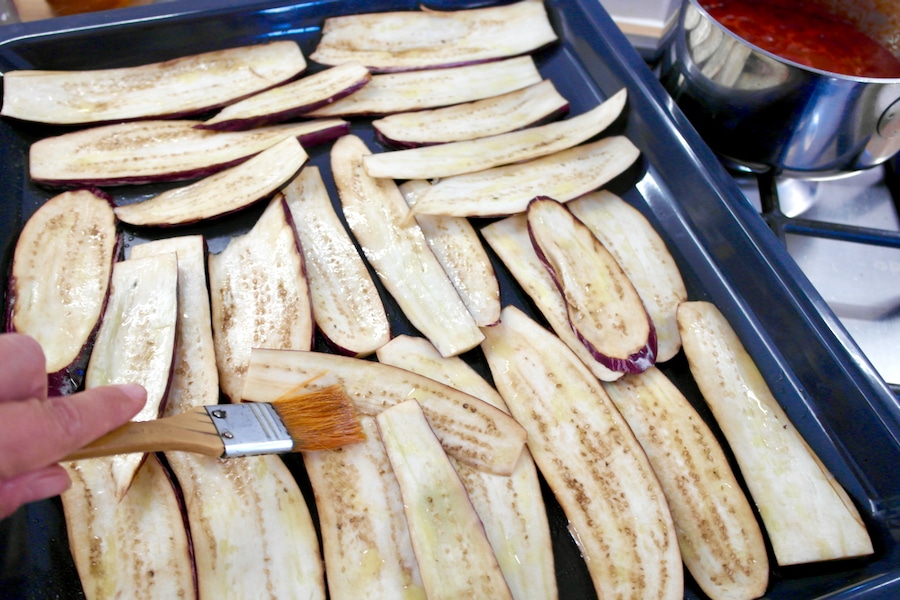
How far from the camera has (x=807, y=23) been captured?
7.02 ft

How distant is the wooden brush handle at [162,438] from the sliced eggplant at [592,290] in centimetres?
98

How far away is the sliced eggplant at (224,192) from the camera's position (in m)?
1.85

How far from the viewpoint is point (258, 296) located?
1732mm

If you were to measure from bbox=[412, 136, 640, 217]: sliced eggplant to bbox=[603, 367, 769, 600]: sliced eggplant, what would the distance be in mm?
652

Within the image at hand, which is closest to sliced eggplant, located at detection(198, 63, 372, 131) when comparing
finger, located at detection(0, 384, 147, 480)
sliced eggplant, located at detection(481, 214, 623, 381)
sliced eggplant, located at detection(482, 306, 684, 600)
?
sliced eggplant, located at detection(481, 214, 623, 381)

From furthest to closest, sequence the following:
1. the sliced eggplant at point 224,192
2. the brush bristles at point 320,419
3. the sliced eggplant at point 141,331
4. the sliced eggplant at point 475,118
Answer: the sliced eggplant at point 475,118
the sliced eggplant at point 224,192
the sliced eggplant at point 141,331
the brush bristles at point 320,419

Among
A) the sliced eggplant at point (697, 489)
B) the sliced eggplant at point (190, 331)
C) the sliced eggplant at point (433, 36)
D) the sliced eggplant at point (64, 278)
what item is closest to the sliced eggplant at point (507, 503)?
the sliced eggplant at point (697, 489)

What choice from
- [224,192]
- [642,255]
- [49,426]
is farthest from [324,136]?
[49,426]

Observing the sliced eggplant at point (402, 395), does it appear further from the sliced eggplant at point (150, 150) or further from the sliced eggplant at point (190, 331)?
the sliced eggplant at point (150, 150)

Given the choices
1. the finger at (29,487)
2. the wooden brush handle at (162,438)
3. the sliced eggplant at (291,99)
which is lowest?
the wooden brush handle at (162,438)

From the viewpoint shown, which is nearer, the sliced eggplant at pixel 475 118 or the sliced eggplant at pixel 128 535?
the sliced eggplant at pixel 128 535

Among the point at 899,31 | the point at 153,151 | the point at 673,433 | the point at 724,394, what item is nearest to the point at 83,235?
the point at 153,151

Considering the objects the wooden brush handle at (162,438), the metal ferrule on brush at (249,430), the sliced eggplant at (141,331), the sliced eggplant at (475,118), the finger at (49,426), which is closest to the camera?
the finger at (49,426)

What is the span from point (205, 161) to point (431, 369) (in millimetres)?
1026
